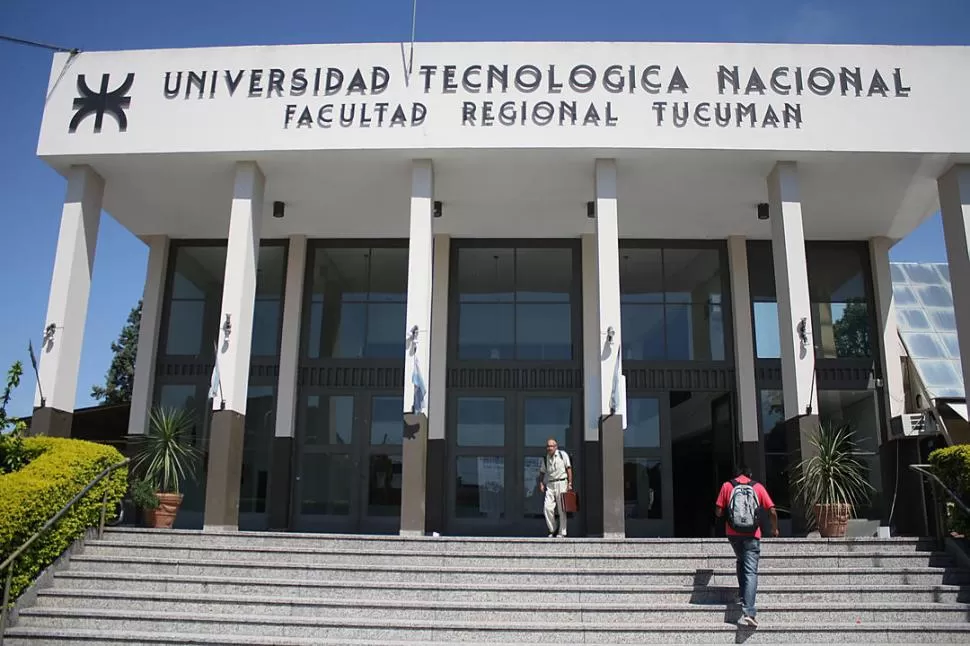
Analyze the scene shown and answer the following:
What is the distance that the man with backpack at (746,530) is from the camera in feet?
25.8

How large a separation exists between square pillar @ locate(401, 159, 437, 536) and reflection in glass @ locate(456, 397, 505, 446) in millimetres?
3006

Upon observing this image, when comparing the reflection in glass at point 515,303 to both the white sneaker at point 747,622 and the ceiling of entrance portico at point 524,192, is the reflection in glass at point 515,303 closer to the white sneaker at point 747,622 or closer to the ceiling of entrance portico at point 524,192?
the ceiling of entrance portico at point 524,192

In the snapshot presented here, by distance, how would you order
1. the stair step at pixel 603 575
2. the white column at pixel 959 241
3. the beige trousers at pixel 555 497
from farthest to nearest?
the white column at pixel 959 241, the beige trousers at pixel 555 497, the stair step at pixel 603 575

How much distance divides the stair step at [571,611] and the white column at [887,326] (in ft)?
23.2


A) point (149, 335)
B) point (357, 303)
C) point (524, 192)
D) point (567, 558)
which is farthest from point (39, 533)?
point (524, 192)

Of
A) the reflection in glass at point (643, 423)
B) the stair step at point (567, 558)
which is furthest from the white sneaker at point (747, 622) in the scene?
the reflection in glass at point (643, 423)

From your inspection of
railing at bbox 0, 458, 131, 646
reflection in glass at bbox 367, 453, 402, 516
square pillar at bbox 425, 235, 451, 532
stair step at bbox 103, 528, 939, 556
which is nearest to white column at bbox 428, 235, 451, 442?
square pillar at bbox 425, 235, 451, 532

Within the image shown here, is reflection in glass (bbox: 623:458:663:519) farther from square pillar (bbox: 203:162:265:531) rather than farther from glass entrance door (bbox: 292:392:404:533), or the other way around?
square pillar (bbox: 203:162:265:531)

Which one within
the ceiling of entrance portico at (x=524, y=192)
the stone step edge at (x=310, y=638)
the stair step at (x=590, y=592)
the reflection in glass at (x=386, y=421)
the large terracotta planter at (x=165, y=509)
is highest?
the ceiling of entrance portico at (x=524, y=192)

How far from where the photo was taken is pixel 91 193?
12844 mm

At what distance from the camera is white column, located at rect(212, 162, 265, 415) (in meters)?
11.9

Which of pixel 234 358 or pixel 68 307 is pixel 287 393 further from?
A: pixel 68 307

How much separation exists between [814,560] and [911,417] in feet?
20.0

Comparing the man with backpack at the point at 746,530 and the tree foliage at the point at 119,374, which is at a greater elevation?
the tree foliage at the point at 119,374
